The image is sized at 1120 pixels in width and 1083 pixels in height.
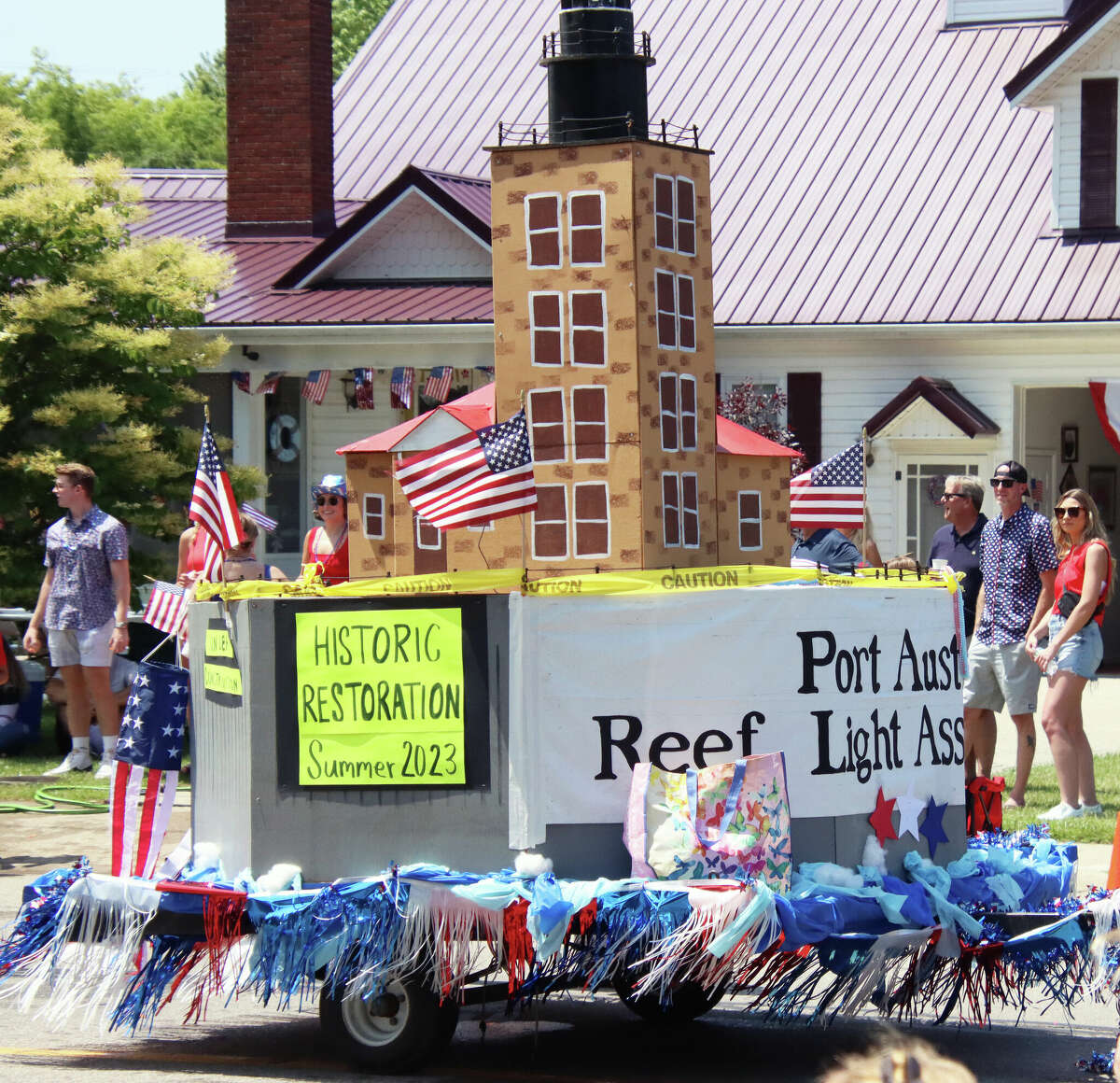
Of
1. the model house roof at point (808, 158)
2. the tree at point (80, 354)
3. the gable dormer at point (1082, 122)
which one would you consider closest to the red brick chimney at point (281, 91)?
the model house roof at point (808, 158)

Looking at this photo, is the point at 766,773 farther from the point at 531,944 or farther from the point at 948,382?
the point at 948,382

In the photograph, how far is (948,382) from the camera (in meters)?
19.3

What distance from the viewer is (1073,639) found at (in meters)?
9.62

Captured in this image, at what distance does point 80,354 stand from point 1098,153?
10558 mm

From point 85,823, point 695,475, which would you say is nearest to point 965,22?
point 85,823

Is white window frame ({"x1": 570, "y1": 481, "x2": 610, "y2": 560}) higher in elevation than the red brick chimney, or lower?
lower

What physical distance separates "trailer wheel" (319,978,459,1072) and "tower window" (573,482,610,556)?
4.83 ft

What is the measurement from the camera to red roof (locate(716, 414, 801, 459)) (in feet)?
21.4

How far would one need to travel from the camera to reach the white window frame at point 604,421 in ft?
19.9

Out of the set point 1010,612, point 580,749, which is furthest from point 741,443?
point 1010,612

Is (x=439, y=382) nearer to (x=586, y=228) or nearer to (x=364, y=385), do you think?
(x=364, y=385)

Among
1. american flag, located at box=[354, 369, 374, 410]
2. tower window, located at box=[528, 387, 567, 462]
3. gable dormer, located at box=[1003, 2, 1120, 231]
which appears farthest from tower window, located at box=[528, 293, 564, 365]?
american flag, located at box=[354, 369, 374, 410]

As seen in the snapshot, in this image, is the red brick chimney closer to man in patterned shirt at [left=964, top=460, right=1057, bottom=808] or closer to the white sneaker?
the white sneaker

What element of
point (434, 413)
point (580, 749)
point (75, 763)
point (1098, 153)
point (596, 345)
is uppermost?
point (1098, 153)
